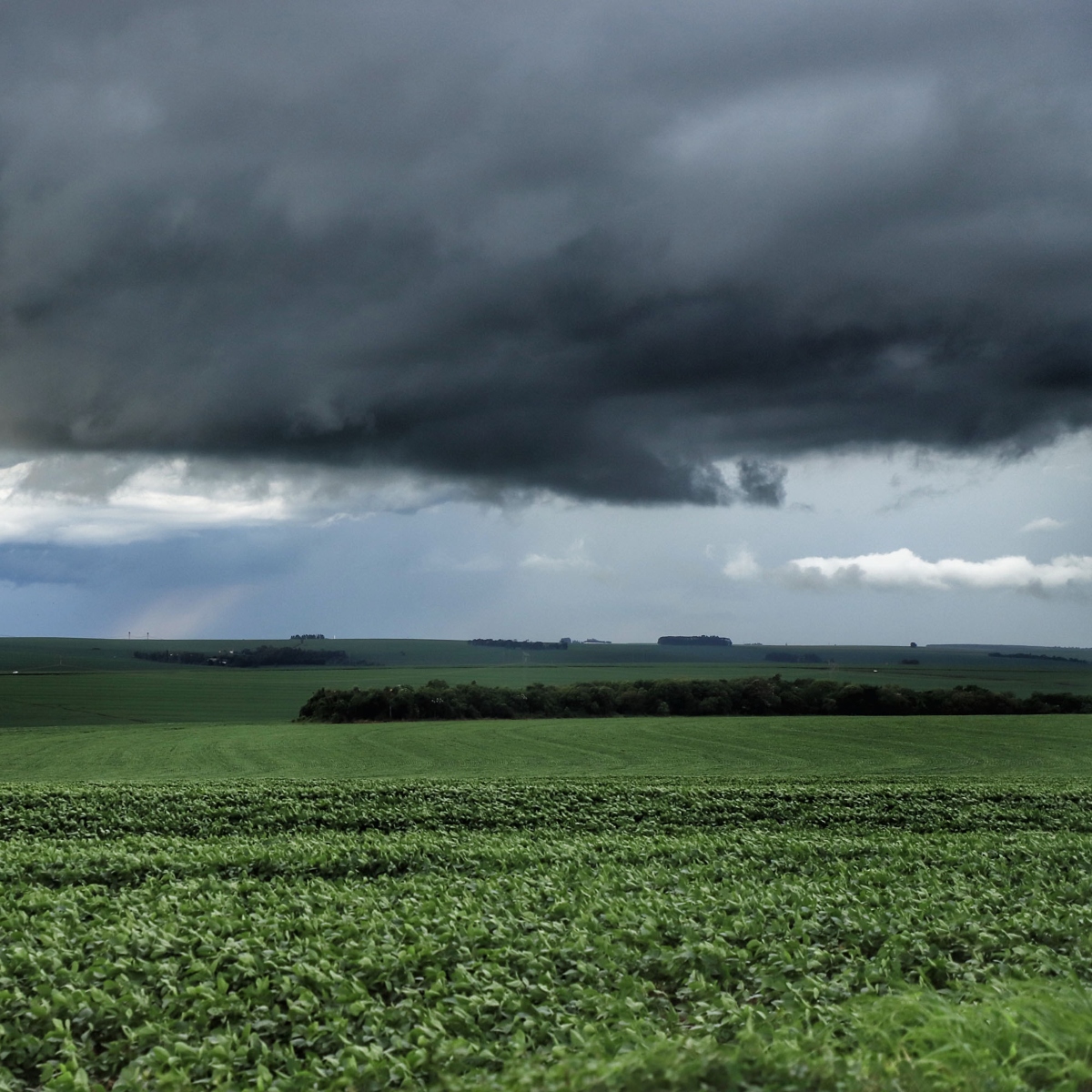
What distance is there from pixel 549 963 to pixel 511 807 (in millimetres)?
15267

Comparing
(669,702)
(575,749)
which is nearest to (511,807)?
(575,749)

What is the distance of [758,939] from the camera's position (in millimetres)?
12570

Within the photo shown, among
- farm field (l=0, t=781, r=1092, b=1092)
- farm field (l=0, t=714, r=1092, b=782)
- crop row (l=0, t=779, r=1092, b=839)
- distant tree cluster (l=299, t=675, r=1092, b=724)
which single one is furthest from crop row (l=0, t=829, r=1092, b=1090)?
distant tree cluster (l=299, t=675, r=1092, b=724)

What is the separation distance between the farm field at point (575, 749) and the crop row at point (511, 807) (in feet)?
40.5

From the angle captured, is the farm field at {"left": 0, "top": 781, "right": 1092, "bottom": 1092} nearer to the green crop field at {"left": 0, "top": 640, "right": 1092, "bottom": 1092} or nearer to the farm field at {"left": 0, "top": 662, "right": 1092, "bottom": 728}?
the green crop field at {"left": 0, "top": 640, "right": 1092, "bottom": 1092}

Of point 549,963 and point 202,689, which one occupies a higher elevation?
point 549,963

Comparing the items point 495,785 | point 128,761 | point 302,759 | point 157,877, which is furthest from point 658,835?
point 128,761

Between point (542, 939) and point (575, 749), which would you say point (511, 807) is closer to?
point (542, 939)

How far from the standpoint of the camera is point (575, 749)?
64562 millimetres

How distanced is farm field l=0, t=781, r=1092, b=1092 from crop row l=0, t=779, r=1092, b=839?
3.70 meters

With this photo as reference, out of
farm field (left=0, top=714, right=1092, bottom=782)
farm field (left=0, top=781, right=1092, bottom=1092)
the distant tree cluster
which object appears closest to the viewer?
farm field (left=0, top=781, right=1092, bottom=1092)

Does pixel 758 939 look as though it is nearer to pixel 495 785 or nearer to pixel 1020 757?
pixel 495 785

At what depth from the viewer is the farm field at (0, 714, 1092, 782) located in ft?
167

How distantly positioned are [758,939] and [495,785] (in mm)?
19016
